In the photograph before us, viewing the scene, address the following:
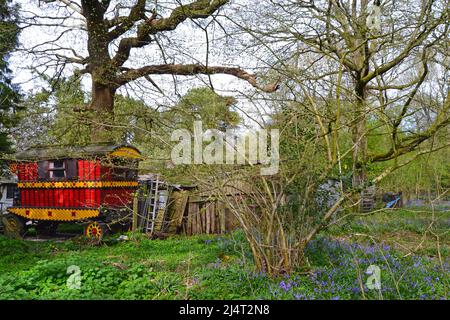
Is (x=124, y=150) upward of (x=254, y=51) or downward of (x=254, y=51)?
downward

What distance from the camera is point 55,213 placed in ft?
34.7

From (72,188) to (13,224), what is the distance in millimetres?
2685

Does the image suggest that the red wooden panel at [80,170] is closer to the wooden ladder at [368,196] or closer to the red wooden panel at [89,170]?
the red wooden panel at [89,170]

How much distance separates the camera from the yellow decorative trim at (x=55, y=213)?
32.6 ft

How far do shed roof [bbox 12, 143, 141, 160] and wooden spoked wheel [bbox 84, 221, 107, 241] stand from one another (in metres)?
1.83

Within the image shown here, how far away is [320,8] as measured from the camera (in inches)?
265

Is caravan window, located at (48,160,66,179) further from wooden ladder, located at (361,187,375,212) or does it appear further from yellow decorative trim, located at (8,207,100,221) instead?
wooden ladder, located at (361,187,375,212)

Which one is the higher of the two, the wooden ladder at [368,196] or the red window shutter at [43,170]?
the red window shutter at [43,170]

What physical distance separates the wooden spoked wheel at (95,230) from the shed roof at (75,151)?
1831 mm

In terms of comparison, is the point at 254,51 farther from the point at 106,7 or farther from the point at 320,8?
the point at 106,7

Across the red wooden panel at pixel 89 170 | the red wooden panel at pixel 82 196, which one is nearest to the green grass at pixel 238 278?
the red wooden panel at pixel 82 196

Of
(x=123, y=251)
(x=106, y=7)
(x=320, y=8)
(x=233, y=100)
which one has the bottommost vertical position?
(x=123, y=251)
